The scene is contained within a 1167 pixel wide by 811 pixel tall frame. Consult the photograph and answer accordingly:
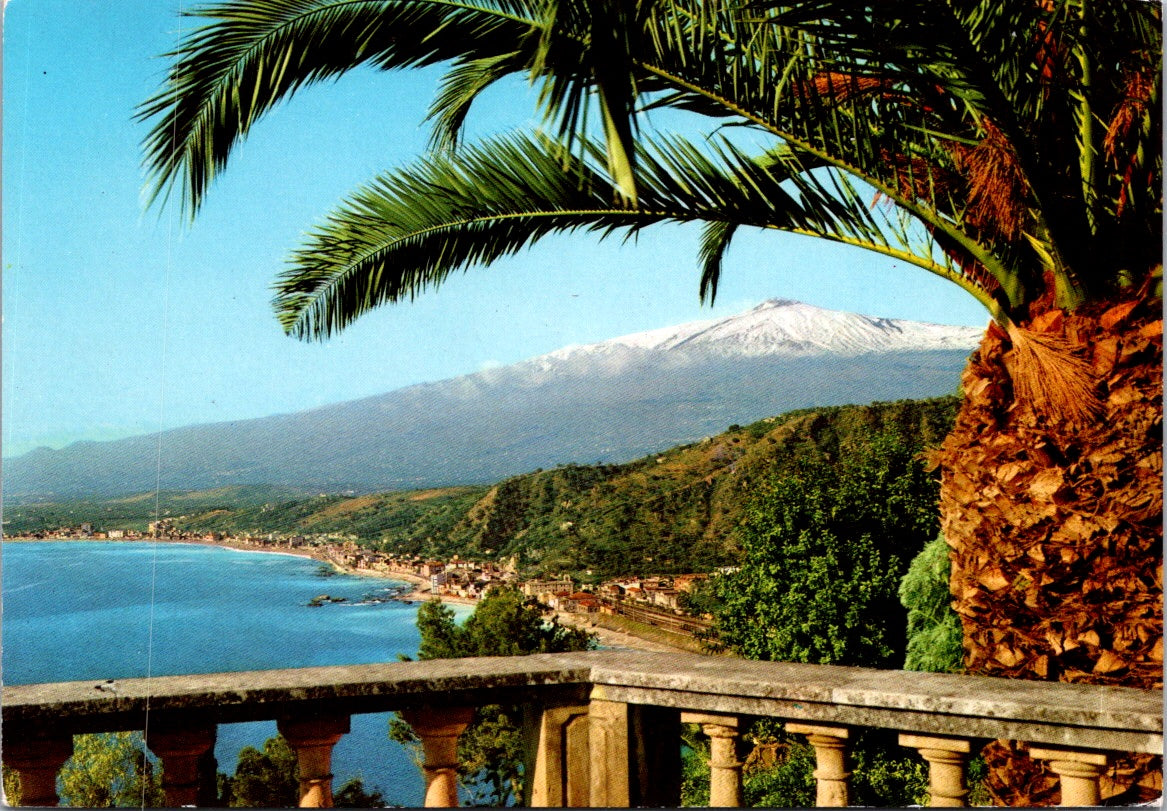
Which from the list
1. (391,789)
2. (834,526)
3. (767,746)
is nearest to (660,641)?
(834,526)

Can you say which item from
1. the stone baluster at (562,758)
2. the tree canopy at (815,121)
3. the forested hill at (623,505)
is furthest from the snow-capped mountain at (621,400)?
the stone baluster at (562,758)

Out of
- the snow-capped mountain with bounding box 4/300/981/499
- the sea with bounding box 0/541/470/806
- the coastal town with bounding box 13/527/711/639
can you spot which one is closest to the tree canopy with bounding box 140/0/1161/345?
the sea with bounding box 0/541/470/806

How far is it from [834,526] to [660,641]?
4324 mm

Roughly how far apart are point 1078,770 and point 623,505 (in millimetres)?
18771

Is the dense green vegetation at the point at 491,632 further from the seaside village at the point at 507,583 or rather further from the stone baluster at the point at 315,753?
the stone baluster at the point at 315,753

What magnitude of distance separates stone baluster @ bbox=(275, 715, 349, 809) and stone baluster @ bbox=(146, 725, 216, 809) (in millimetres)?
139

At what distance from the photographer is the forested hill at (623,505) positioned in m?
19.4

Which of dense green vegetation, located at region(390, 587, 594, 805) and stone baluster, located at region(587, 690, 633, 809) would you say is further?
dense green vegetation, located at region(390, 587, 594, 805)

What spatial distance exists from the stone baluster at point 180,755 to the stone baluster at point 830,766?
3.49 feet

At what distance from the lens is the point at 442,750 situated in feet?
6.45

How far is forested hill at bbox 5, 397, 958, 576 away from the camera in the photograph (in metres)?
19.4

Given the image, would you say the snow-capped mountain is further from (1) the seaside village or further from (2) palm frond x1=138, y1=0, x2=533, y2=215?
(2) palm frond x1=138, y1=0, x2=533, y2=215

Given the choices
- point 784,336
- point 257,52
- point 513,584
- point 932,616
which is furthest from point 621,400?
point 257,52

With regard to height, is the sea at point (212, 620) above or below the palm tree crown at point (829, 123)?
below
